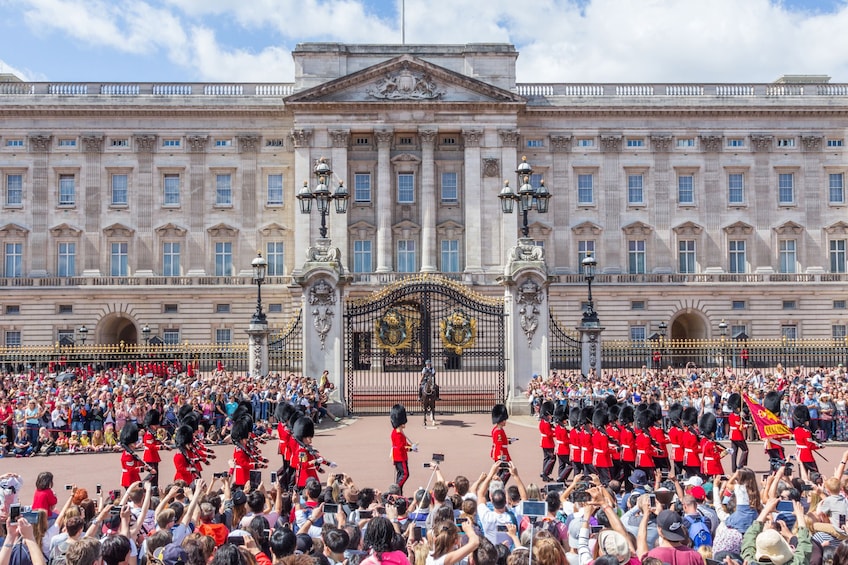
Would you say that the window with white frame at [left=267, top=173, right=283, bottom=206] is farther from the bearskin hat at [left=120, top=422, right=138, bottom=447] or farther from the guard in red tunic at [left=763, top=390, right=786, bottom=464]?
the guard in red tunic at [left=763, top=390, right=786, bottom=464]

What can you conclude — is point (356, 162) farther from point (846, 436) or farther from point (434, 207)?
point (846, 436)

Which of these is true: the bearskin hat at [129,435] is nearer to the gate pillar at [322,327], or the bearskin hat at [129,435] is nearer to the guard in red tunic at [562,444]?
the guard in red tunic at [562,444]

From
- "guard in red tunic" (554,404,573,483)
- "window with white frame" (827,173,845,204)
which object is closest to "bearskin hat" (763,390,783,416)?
"guard in red tunic" (554,404,573,483)

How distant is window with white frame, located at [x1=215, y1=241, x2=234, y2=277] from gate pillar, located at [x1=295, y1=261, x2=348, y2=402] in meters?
25.9

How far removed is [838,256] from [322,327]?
3886 cm

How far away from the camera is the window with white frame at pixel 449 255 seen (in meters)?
49.1

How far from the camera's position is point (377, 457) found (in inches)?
734

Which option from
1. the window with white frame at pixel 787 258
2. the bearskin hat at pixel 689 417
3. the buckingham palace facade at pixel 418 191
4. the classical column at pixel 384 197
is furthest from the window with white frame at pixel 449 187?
the bearskin hat at pixel 689 417

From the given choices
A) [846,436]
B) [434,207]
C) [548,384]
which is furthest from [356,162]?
[846,436]

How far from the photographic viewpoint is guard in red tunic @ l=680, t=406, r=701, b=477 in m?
14.7

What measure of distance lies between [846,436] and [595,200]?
97.2 feet

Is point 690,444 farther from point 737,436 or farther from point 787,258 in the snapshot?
point 787,258

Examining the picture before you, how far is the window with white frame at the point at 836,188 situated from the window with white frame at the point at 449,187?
23923 mm

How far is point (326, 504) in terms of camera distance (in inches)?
349
